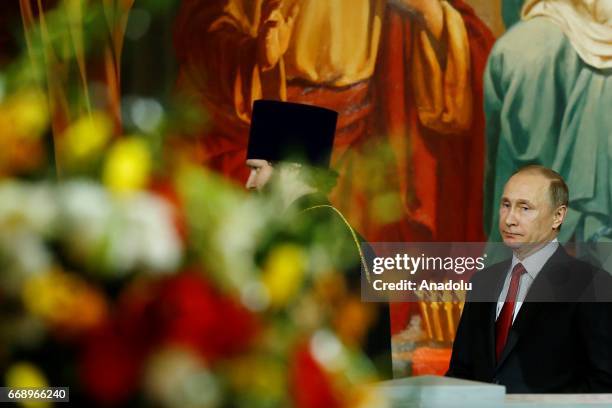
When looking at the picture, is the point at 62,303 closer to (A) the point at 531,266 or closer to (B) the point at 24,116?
(B) the point at 24,116

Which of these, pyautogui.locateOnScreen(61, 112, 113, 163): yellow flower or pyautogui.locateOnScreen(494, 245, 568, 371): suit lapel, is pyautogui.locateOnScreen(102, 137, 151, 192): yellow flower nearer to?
pyautogui.locateOnScreen(61, 112, 113, 163): yellow flower

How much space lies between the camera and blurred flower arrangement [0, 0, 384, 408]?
0.62 metres

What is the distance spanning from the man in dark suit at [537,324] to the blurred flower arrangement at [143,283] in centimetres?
291

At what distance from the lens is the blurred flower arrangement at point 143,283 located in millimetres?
625

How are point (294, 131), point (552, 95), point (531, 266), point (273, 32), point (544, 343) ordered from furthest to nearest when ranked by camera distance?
point (273, 32)
point (552, 95)
point (294, 131)
point (531, 266)
point (544, 343)

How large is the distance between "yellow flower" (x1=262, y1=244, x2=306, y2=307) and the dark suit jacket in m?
2.99

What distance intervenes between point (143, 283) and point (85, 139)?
0.37 feet

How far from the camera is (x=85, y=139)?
70 centimetres

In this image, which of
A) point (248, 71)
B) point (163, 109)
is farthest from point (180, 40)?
point (163, 109)

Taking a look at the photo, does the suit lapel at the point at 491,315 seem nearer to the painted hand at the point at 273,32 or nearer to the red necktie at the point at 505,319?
the red necktie at the point at 505,319

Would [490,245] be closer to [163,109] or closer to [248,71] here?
[248,71]

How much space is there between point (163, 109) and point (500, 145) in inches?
277

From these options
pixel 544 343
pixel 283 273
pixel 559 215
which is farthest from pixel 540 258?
pixel 283 273

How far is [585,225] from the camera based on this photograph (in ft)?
24.3
